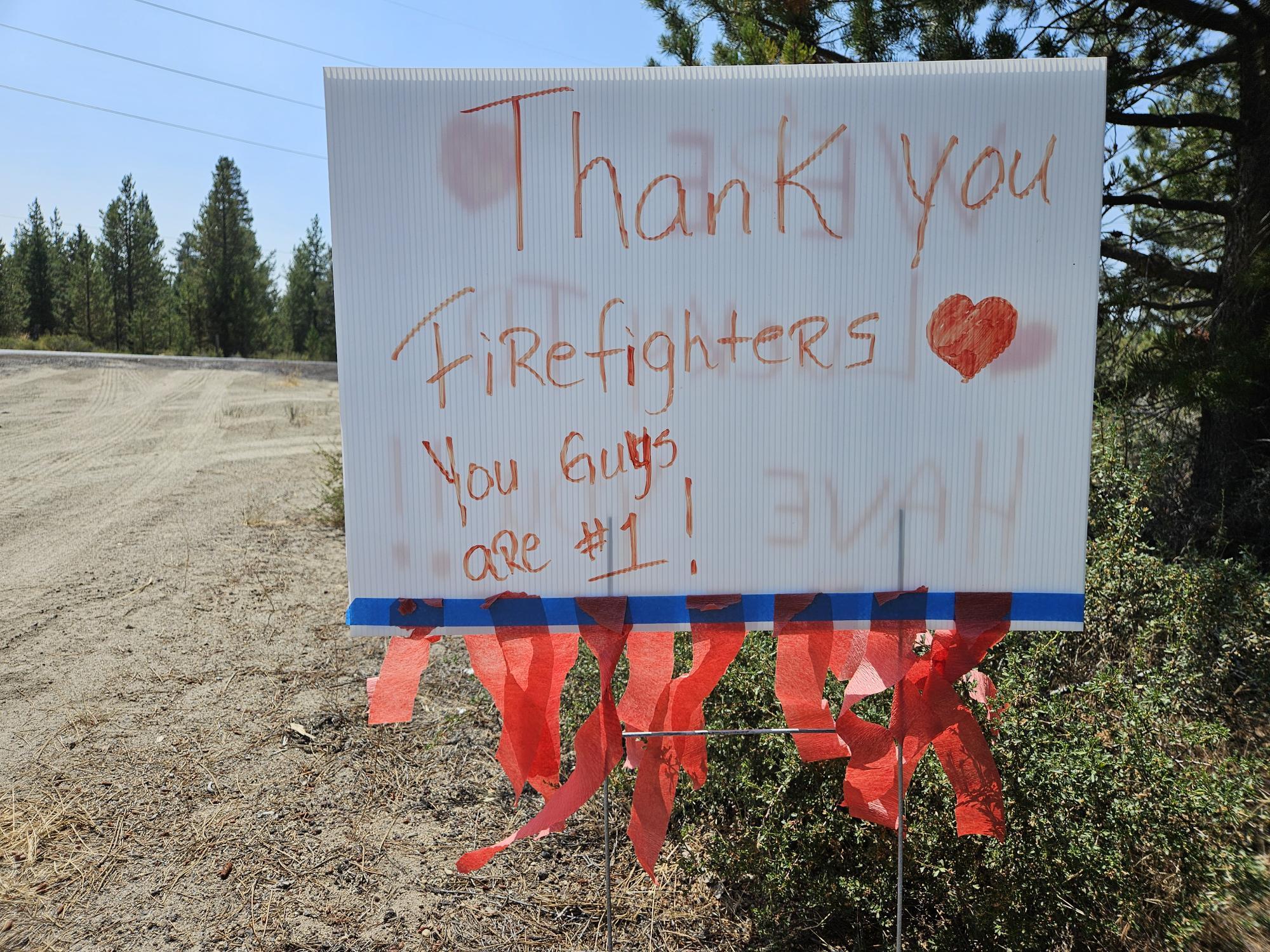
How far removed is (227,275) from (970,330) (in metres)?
39.0

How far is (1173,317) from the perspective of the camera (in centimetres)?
446

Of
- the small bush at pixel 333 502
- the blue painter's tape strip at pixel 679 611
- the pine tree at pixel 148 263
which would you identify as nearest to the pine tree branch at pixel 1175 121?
the blue painter's tape strip at pixel 679 611

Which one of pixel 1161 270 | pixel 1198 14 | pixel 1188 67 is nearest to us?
pixel 1198 14

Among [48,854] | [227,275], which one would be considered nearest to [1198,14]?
[48,854]

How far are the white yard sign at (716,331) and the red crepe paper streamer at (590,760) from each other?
10 cm

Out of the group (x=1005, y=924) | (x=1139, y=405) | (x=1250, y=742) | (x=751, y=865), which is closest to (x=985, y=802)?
(x=1005, y=924)

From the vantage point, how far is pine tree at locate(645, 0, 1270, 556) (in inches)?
139

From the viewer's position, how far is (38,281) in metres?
34.2

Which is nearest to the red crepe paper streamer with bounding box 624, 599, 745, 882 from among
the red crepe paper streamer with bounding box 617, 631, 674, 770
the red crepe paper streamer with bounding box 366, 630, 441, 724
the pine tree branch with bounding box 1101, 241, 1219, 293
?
the red crepe paper streamer with bounding box 617, 631, 674, 770

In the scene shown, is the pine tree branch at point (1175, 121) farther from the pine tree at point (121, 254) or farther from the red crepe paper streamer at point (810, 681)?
the pine tree at point (121, 254)

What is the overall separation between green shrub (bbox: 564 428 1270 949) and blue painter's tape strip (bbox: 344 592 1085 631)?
0.39 meters

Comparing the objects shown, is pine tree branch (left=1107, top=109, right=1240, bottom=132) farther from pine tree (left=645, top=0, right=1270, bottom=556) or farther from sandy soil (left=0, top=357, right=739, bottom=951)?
sandy soil (left=0, top=357, right=739, bottom=951)

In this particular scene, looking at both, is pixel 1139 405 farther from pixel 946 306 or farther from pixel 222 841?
pixel 222 841

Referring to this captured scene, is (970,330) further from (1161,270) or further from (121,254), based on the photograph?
(121,254)
